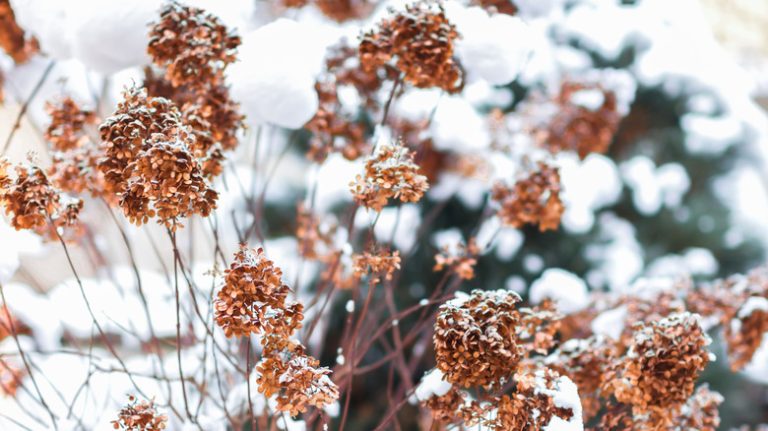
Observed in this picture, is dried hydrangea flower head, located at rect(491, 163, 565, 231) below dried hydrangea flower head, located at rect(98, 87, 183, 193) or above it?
above

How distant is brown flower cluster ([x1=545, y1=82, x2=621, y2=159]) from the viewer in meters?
1.42

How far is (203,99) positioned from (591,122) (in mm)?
834

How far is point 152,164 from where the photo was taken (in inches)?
27.0

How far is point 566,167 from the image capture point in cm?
168

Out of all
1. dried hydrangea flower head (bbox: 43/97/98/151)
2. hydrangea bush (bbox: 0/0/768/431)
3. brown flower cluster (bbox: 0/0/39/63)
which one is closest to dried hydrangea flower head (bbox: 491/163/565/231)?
hydrangea bush (bbox: 0/0/768/431)

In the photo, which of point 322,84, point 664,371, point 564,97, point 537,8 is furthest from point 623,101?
point 664,371

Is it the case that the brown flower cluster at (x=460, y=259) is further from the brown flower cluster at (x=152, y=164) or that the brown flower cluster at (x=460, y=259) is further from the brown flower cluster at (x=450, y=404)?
the brown flower cluster at (x=152, y=164)

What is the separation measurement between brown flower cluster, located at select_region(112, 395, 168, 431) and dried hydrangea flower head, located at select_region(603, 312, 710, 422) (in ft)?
1.74

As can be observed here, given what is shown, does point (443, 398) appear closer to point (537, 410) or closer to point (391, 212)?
point (537, 410)

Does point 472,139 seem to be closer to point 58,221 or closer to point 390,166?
point 390,166

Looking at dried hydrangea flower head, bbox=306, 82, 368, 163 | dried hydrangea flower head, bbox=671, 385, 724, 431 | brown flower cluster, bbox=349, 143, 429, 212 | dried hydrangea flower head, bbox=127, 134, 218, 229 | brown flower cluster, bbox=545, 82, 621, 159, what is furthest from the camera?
brown flower cluster, bbox=545, 82, 621, 159

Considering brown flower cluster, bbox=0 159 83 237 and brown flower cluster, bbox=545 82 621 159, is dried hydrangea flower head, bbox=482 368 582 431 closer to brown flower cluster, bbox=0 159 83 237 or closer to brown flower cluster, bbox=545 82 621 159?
brown flower cluster, bbox=0 159 83 237

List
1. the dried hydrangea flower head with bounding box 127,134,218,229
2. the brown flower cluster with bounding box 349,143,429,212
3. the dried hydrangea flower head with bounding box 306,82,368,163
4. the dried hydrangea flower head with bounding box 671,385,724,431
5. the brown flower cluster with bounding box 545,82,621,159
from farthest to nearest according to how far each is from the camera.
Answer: the brown flower cluster with bounding box 545,82,621,159 < the dried hydrangea flower head with bounding box 306,82,368,163 < the dried hydrangea flower head with bounding box 671,385,724,431 < the brown flower cluster with bounding box 349,143,429,212 < the dried hydrangea flower head with bounding box 127,134,218,229

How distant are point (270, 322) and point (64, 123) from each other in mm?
505
